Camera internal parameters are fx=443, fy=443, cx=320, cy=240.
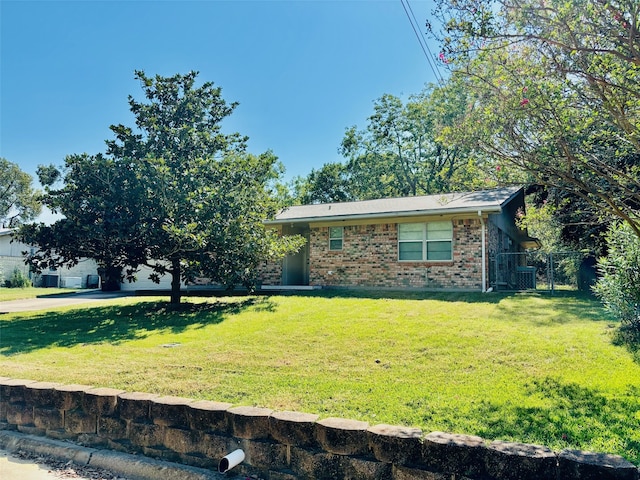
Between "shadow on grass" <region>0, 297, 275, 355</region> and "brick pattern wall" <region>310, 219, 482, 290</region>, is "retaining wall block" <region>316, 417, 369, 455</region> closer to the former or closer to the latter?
"shadow on grass" <region>0, 297, 275, 355</region>

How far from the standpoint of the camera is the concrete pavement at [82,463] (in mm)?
3867

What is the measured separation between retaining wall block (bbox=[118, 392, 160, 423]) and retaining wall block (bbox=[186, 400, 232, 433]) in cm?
50

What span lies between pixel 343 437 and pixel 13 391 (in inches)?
156

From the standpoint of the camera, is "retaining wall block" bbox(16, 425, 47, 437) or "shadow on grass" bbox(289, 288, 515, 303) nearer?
"retaining wall block" bbox(16, 425, 47, 437)

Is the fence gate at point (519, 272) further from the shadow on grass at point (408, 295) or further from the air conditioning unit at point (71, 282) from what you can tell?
the air conditioning unit at point (71, 282)

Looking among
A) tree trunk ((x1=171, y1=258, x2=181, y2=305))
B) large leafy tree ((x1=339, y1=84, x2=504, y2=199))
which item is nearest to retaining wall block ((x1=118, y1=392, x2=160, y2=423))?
tree trunk ((x1=171, y1=258, x2=181, y2=305))

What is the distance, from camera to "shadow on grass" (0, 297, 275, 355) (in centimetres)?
861

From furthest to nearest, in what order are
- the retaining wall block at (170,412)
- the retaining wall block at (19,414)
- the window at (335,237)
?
the window at (335,237) → the retaining wall block at (19,414) → the retaining wall block at (170,412)

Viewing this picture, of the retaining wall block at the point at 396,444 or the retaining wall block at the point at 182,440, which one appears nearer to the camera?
the retaining wall block at the point at 396,444

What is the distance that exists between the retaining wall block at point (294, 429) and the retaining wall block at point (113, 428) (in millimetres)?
1662

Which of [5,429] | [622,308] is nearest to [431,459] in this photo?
[5,429]

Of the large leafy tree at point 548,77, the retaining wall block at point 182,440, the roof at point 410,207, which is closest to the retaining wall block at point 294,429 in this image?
the retaining wall block at point 182,440

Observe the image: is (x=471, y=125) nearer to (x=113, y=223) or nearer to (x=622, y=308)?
(x=622, y=308)

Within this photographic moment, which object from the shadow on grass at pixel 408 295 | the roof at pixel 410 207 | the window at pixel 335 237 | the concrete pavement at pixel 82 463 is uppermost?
the roof at pixel 410 207
